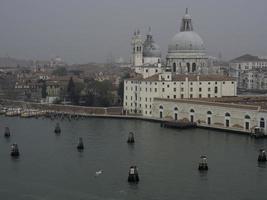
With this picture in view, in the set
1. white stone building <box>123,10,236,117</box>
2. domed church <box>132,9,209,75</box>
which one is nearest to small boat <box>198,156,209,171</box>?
white stone building <box>123,10,236,117</box>

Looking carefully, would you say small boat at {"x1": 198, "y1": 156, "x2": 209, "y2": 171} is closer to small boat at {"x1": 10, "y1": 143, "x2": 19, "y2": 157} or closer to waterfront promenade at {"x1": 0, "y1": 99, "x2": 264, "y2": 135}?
small boat at {"x1": 10, "y1": 143, "x2": 19, "y2": 157}

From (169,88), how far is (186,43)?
4.08 m

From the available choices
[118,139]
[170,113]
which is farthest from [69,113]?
[118,139]

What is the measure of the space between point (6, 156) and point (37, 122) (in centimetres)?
604

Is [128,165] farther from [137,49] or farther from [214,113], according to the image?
[137,49]

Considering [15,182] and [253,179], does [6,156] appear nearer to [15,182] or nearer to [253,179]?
[15,182]

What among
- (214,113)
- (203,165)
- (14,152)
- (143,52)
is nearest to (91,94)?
(143,52)

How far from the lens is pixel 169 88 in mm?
19656

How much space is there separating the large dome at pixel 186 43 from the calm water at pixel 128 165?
7474 mm

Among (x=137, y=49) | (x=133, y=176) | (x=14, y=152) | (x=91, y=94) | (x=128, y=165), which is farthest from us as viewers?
(x=137, y=49)

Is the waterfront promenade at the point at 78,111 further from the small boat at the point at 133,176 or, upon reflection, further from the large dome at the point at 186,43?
the small boat at the point at 133,176

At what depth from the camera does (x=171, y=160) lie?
467 inches

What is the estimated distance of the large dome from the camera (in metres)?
23.3

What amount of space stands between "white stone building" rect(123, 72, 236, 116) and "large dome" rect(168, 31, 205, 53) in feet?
9.97
